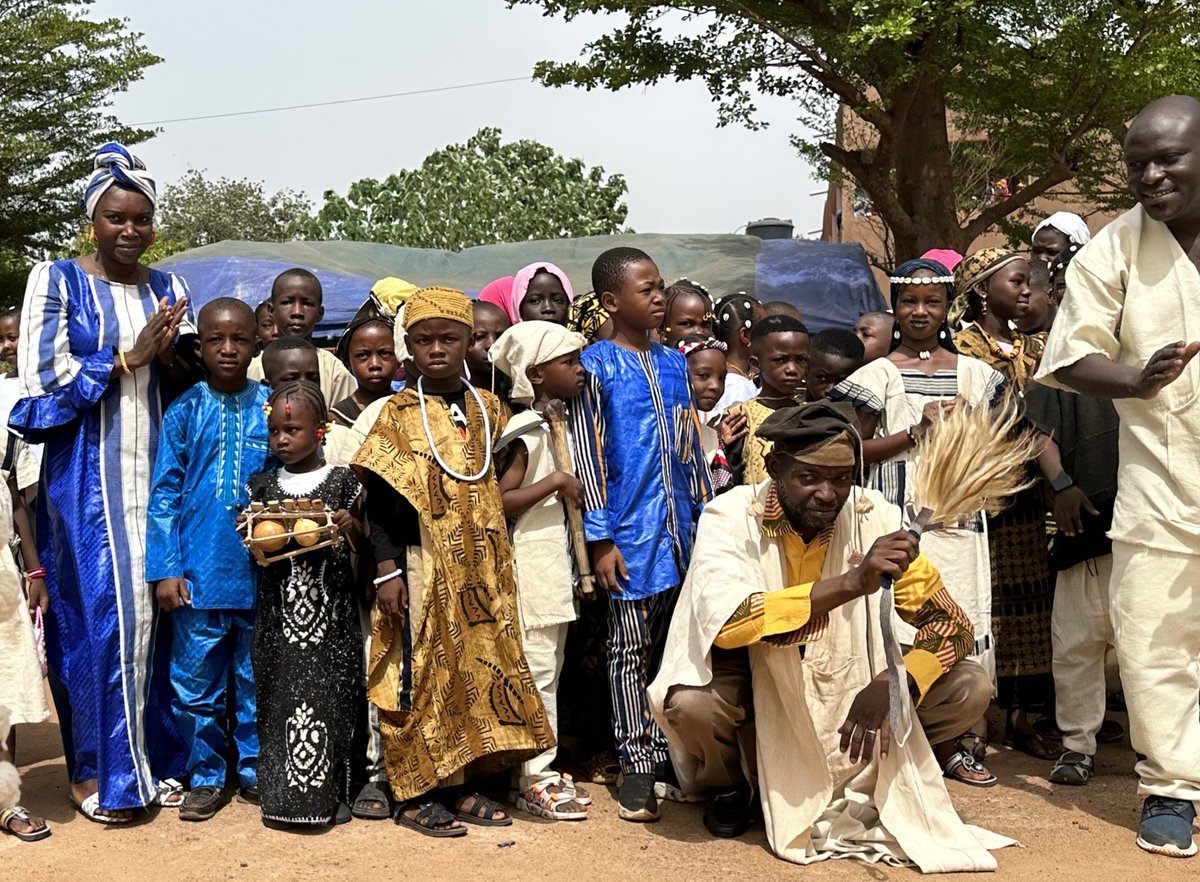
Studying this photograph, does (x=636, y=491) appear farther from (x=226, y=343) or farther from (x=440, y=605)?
(x=226, y=343)

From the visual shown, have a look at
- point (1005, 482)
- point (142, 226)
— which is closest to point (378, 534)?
point (142, 226)

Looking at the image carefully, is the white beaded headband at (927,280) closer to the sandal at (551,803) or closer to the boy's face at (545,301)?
the boy's face at (545,301)

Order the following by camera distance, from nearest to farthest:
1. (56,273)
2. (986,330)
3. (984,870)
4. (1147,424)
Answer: (984,870) < (1147,424) < (56,273) < (986,330)

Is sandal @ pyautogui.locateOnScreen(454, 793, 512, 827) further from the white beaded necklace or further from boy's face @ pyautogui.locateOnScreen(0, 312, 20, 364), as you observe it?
boy's face @ pyautogui.locateOnScreen(0, 312, 20, 364)

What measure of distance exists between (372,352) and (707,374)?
164 cm

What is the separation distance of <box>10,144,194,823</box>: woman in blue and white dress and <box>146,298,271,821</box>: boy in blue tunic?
0.35 feet

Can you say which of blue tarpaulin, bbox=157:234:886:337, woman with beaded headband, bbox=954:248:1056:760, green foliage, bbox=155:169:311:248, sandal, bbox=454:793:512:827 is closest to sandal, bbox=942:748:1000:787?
woman with beaded headband, bbox=954:248:1056:760

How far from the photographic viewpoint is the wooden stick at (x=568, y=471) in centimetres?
514

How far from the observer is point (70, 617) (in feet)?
16.4

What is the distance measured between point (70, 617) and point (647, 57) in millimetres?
9777

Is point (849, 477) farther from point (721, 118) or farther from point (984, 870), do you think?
point (721, 118)

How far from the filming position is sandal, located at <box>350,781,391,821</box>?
16.1 feet

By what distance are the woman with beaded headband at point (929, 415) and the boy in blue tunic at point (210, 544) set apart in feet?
7.77

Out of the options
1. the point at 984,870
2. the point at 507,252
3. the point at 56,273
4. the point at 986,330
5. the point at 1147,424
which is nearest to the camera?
the point at 984,870
